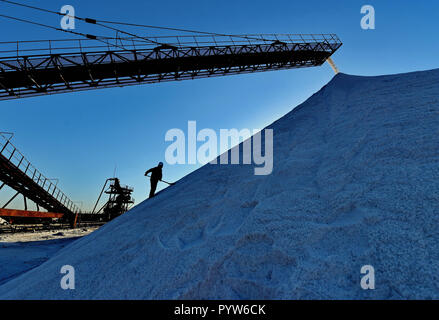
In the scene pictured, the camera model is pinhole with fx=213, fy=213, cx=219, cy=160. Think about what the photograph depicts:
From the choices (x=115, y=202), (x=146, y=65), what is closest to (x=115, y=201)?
(x=115, y=202)

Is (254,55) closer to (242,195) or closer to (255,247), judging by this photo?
(242,195)

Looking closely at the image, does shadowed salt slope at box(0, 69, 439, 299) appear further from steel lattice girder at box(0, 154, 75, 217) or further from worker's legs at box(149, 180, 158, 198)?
steel lattice girder at box(0, 154, 75, 217)

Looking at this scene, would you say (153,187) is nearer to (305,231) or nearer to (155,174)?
(155,174)

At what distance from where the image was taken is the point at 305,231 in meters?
1.68

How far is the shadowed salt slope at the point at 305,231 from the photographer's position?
128 cm

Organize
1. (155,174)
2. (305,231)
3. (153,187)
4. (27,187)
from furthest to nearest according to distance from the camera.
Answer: (27,187) → (155,174) → (153,187) → (305,231)

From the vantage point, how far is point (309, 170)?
267 centimetres

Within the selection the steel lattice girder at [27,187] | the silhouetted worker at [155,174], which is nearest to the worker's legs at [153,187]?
the silhouetted worker at [155,174]

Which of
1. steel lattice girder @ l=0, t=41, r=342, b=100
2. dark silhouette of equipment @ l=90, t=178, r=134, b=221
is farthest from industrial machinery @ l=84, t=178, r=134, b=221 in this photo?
steel lattice girder @ l=0, t=41, r=342, b=100

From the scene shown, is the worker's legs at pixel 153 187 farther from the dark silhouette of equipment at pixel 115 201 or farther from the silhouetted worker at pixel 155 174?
the dark silhouette of equipment at pixel 115 201

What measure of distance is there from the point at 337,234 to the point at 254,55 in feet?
45.2

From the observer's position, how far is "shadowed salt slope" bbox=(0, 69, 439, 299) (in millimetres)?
1280

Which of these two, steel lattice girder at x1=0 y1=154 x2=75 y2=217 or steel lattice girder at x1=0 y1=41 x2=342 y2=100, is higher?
steel lattice girder at x1=0 y1=41 x2=342 y2=100
